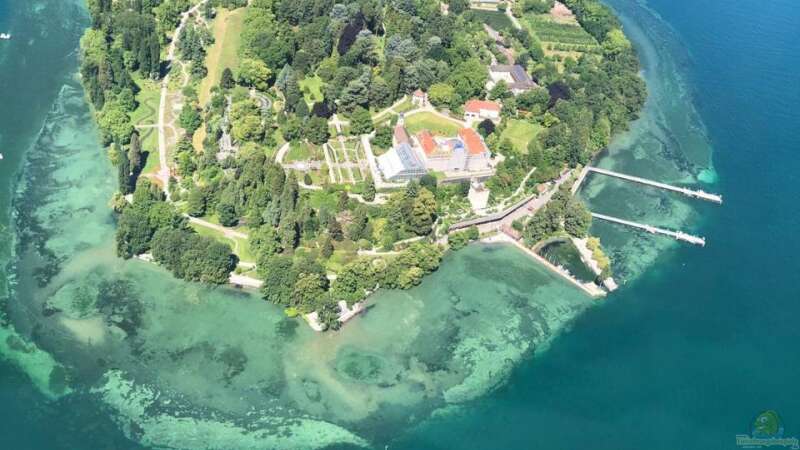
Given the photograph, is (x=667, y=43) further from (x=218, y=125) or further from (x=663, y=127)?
(x=218, y=125)

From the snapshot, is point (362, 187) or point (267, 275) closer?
point (267, 275)

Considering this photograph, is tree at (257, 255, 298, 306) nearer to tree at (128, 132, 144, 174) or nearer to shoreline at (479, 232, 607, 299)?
shoreline at (479, 232, 607, 299)

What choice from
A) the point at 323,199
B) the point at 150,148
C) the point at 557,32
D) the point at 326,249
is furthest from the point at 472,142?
the point at 557,32

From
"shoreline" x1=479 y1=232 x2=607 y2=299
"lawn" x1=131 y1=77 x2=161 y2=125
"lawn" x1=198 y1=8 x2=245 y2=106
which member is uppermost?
"lawn" x1=198 y1=8 x2=245 y2=106

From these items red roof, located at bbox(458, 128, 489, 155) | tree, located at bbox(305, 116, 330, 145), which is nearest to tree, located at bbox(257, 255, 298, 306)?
tree, located at bbox(305, 116, 330, 145)

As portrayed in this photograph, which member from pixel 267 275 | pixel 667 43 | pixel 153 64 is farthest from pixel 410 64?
pixel 667 43

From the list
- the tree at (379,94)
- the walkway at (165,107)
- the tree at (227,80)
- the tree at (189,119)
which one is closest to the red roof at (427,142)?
the tree at (379,94)

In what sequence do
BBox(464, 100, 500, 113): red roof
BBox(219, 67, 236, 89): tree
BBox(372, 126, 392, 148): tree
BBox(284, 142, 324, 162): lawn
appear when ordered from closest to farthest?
BBox(284, 142, 324, 162): lawn < BBox(372, 126, 392, 148): tree < BBox(219, 67, 236, 89): tree < BBox(464, 100, 500, 113): red roof

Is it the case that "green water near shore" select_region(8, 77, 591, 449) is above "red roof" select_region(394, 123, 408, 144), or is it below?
below
